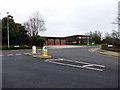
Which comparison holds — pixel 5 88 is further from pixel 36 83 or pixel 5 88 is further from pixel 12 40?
pixel 12 40

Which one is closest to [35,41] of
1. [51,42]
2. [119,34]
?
[51,42]

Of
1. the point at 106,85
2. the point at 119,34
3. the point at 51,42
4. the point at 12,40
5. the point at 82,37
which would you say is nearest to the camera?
the point at 106,85

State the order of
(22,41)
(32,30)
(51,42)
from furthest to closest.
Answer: (51,42) < (32,30) < (22,41)

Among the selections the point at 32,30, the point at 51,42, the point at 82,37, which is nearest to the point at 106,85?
the point at 32,30

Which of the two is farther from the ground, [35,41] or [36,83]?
[35,41]

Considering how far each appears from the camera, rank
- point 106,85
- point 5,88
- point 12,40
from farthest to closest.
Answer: point 12,40 → point 106,85 → point 5,88

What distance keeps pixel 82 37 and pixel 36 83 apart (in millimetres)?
56582

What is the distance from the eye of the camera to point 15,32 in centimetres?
2662

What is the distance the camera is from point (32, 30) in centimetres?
3641

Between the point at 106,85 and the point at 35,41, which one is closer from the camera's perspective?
the point at 106,85

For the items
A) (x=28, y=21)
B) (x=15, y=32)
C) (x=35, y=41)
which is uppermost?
(x=28, y=21)

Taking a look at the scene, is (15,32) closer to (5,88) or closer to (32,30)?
(32,30)

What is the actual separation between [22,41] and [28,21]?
11.4 metres

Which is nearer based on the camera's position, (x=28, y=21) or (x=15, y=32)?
(x=15, y=32)
